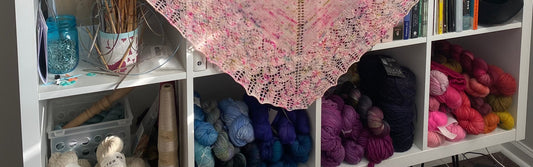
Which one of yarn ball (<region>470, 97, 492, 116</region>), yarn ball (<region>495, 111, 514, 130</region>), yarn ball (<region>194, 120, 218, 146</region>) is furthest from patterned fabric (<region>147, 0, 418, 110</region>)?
yarn ball (<region>495, 111, 514, 130</region>)

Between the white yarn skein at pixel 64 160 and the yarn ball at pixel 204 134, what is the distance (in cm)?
29

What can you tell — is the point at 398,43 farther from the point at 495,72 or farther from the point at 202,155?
the point at 202,155

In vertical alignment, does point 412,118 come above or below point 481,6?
below

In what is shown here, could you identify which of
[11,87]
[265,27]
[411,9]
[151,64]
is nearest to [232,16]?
[265,27]

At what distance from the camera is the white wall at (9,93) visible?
66.9 inches

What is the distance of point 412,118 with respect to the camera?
1.89 m

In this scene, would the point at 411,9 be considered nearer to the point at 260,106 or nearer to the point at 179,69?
the point at 260,106

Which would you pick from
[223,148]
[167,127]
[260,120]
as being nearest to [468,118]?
[260,120]

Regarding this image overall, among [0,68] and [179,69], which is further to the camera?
[0,68]

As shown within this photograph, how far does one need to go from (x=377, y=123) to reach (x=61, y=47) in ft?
2.80

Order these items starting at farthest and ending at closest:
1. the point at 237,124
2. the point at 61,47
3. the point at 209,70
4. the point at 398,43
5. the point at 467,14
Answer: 1. the point at 467,14
2. the point at 398,43
3. the point at 237,124
4. the point at 209,70
5. the point at 61,47

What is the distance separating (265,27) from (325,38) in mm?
168

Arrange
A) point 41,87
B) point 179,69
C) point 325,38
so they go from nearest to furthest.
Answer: point 41,87 → point 179,69 → point 325,38

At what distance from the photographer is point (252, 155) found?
66.1 inches
